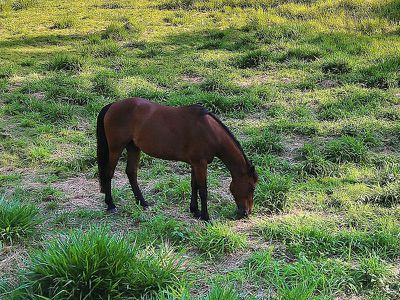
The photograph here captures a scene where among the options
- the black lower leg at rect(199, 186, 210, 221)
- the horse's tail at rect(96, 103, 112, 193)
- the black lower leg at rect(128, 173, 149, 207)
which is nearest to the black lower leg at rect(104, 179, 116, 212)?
the horse's tail at rect(96, 103, 112, 193)

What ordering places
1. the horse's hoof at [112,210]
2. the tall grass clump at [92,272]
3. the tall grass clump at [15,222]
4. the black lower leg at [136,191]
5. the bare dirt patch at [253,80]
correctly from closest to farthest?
the tall grass clump at [92,272] → the tall grass clump at [15,222] → the horse's hoof at [112,210] → the black lower leg at [136,191] → the bare dirt patch at [253,80]

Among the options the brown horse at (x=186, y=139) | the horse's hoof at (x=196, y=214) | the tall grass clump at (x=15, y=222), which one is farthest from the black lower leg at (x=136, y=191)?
the tall grass clump at (x=15, y=222)

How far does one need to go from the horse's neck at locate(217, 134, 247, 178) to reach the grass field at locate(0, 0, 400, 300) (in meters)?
0.54

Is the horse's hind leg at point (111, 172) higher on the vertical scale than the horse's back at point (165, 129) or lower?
lower

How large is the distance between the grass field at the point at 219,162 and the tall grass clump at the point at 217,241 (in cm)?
2

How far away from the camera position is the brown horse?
4.85m

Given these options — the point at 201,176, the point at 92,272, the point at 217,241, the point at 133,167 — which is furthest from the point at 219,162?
the point at 92,272

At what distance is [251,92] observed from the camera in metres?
9.05

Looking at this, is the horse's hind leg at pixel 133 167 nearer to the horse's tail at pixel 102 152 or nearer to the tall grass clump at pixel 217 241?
the horse's tail at pixel 102 152

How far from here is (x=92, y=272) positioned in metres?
3.41

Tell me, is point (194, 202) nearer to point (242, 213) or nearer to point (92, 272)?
point (242, 213)

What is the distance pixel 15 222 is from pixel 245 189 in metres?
2.26

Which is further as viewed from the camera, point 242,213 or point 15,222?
point 242,213

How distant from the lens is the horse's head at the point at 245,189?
4.95 metres
